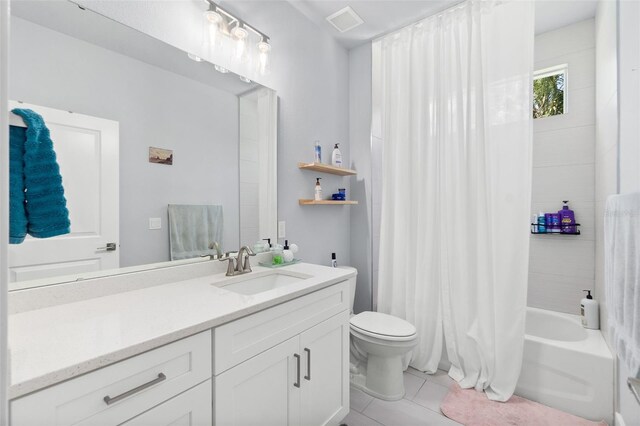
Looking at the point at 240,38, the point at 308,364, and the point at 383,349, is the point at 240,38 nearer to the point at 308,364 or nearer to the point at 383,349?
the point at 308,364

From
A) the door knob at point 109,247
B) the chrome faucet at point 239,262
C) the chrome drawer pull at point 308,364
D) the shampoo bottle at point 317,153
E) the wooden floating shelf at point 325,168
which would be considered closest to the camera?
the door knob at point 109,247

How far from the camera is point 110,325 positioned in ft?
2.82

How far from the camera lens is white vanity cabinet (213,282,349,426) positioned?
0.99 meters

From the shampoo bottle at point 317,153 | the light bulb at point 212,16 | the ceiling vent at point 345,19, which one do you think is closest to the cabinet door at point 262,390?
the shampoo bottle at point 317,153

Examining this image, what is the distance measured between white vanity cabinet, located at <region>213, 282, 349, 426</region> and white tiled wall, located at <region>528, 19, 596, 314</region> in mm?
1926

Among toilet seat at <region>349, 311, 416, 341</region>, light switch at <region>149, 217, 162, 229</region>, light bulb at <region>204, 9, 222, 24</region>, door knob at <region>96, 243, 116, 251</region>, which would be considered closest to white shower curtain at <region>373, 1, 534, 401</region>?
toilet seat at <region>349, 311, 416, 341</region>

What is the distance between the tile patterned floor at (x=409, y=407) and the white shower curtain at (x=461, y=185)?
0.46 ft

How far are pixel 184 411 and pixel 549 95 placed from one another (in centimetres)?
328

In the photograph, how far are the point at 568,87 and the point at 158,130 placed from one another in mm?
3008

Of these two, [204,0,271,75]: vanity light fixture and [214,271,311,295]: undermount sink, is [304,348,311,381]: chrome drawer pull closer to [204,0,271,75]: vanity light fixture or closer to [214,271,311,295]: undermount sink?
[214,271,311,295]: undermount sink

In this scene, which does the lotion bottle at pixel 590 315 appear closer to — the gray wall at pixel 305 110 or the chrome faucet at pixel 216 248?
the gray wall at pixel 305 110

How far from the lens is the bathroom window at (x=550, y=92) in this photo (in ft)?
7.86

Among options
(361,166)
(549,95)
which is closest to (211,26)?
(361,166)

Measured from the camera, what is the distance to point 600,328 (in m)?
1.97
